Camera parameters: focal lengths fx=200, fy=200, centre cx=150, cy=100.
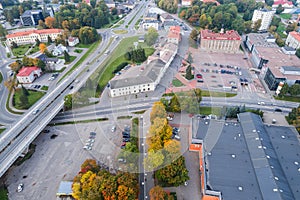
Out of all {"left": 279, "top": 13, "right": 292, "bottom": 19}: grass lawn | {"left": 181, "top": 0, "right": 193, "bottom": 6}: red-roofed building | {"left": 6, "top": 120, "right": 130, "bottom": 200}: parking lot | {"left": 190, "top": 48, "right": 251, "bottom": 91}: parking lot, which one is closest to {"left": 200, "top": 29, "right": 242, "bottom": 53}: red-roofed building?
{"left": 190, "top": 48, "right": 251, "bottom": 91}: parking lot

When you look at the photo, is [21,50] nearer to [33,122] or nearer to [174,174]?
[33,122]

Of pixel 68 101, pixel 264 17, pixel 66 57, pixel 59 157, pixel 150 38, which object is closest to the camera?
pixel 59 157

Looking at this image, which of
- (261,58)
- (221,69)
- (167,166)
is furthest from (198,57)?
(167,166)

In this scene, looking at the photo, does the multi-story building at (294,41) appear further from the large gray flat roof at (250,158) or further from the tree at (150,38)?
the large gray flat roof at (250,158)

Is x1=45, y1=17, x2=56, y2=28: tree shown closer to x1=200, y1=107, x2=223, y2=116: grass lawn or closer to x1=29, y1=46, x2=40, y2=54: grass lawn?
x1=29, y1=46, x2=40, y2=54: grass lawn

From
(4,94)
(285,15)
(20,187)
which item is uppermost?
(285,15)

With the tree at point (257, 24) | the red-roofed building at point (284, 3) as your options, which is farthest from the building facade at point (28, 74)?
the red-roofed building at point (284, 3)

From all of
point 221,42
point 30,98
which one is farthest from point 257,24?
point 30,98
